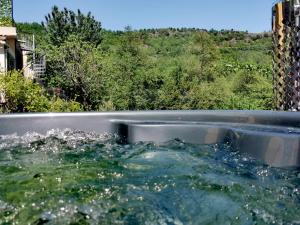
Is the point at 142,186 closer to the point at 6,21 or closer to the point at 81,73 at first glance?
the point at 81,73

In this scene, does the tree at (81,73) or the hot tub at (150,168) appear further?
the tree at (81,73)

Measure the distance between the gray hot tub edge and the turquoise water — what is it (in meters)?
0.11

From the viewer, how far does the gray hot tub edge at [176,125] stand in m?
3.46

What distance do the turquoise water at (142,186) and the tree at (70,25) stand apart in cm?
1724

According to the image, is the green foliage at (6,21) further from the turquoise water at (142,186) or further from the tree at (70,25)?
the turquoise water at (142,186)

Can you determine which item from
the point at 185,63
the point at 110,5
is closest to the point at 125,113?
the point at 185,63

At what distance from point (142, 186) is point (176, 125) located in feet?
4.52

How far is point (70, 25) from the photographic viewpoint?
2231cm

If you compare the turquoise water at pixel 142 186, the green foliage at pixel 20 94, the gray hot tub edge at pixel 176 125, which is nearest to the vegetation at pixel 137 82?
the green foliage at pixel 20 94

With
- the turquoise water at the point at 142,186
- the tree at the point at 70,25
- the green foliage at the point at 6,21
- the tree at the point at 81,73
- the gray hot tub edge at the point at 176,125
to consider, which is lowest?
the turquoise water at the point at 142,186

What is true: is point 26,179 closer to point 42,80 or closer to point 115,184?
point 115,184

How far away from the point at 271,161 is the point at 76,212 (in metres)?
1.43

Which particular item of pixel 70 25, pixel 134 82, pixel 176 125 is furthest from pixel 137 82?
pixel 70 25

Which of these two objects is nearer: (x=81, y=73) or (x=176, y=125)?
(x=176, y=125)
